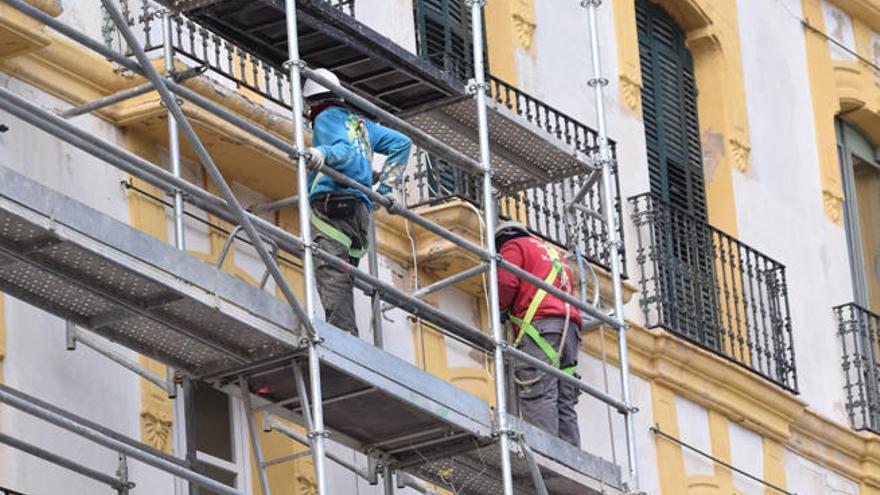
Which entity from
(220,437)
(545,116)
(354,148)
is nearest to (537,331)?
(220,437)

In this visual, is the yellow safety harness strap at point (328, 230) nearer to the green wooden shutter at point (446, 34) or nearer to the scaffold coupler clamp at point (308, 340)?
the scaffold coupler clamp at point (308, 340)

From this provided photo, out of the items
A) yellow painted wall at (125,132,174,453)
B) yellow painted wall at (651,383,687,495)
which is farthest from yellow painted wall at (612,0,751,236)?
yellow painted wall at (125,132,174,453)

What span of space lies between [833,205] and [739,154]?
1.43 meters

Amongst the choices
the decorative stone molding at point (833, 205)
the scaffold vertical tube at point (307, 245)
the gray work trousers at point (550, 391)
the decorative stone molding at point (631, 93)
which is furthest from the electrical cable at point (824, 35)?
the scaffold vertical tube at point (307, 245)

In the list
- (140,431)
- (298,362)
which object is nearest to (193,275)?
(298,362)

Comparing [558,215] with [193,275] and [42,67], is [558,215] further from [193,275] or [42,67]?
[193,275]

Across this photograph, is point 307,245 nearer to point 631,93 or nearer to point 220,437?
point 220,437

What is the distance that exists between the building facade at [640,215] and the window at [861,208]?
3 centimetres

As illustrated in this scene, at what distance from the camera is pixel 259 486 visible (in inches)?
699

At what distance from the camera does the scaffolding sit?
1470cm

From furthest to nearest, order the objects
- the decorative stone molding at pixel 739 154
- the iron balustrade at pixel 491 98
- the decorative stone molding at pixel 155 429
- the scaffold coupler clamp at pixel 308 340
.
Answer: the decorative stone molding at pixel 739 154 < the iron balustrade at pixel 491 98 < the decorative stone molding at pixel 155 429 < the scaffold coupler clamp at pixel 308 340

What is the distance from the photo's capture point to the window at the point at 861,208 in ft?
85.7

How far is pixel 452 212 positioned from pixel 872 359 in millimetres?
6352

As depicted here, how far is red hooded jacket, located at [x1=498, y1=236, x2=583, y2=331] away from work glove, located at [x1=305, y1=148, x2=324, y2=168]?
8.55 feet
